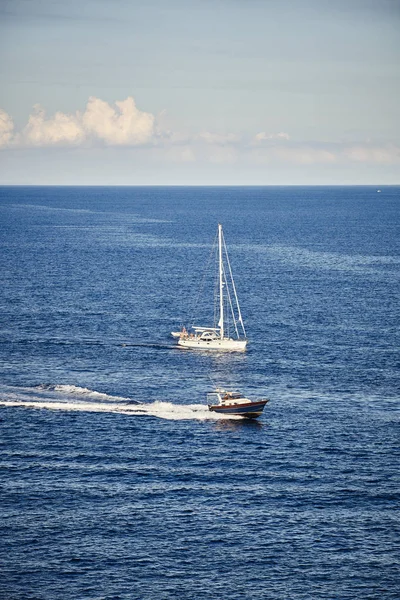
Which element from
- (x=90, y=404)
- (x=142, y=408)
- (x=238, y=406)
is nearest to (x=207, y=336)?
(x=142, y=408)

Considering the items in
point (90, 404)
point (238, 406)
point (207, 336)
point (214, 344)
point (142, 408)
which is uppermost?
point (207, 336)

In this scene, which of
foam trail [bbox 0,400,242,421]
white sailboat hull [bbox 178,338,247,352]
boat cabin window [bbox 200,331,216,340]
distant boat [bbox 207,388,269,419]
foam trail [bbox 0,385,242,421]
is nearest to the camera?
distant boat [bbox 207,388,269,419]

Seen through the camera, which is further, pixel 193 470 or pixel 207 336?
pixel 207 336

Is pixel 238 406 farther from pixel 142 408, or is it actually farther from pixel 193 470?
pixel 193 470

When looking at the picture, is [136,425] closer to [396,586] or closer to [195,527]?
[195,527]

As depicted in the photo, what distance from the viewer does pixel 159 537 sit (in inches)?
3600

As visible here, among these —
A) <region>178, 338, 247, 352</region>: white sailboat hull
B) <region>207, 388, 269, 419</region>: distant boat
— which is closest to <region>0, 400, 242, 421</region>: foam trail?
<region>207, 388, 269, 419</region>: distant boat

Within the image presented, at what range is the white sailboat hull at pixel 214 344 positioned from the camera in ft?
522

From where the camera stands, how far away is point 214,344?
160625mm

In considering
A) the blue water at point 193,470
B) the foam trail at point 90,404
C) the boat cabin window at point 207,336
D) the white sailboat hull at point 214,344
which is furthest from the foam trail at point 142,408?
the boat cabin window at point 207,336

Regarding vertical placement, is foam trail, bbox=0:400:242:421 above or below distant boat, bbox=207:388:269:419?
below

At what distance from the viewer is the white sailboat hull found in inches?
6265

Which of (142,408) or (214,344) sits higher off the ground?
(214,344)

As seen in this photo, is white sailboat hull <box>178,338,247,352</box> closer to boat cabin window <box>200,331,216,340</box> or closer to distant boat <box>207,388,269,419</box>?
boat cabin window <box>200,331,216,340</box>
